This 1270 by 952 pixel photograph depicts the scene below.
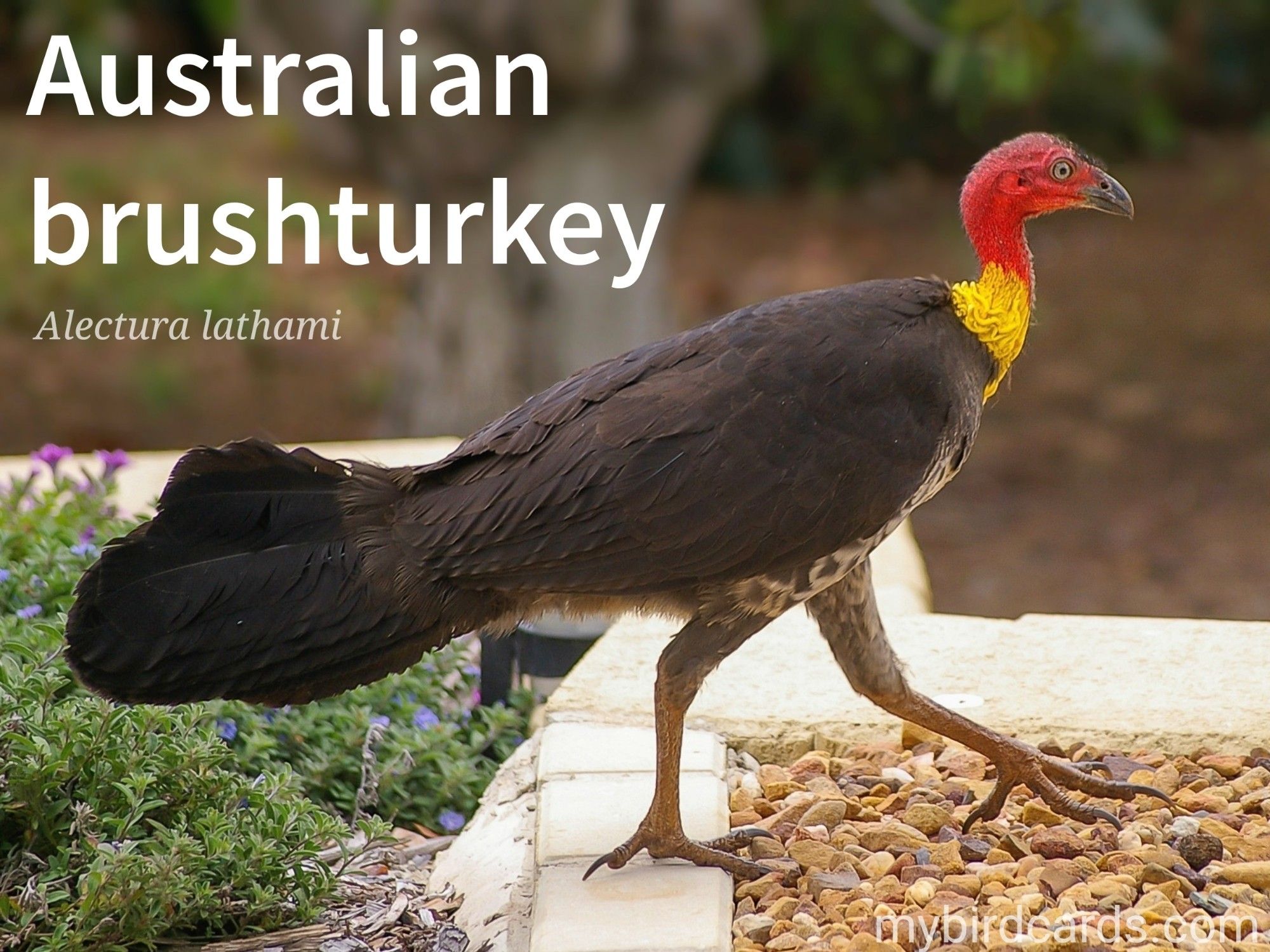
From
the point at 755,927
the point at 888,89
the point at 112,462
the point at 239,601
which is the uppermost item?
the point at 888,89

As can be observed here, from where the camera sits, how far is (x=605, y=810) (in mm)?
3484

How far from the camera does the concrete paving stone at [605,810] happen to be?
3.34 metres

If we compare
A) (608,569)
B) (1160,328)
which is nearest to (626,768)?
(608,569)

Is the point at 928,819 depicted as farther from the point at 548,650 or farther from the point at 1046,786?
the point at 548,650

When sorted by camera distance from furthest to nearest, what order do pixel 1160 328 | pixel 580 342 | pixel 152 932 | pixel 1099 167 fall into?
1. pixel 1160 328
2. pixel 580 342
3. pixel 1099 167
4. pixel 152 932

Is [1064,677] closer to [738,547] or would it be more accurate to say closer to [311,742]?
[738,547]

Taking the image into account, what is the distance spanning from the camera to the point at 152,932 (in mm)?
2941

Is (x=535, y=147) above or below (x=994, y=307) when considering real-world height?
above

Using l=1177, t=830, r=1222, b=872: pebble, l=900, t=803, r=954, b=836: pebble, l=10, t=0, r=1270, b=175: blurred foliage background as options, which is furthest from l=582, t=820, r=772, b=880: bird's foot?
l=10, t=0, r=1270, b=175: blurred foliage background

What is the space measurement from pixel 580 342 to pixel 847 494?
18.6ft

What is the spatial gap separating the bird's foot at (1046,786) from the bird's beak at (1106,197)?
3.63 ft

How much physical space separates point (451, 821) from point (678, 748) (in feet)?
2.61

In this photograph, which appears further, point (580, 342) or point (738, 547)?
point (580, 342)

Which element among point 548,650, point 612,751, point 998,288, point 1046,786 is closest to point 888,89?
point 548,650
